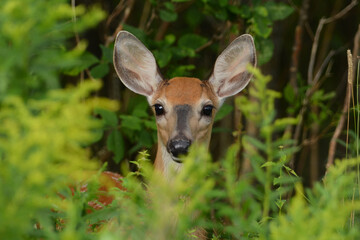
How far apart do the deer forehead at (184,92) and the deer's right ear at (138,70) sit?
0.55 feet

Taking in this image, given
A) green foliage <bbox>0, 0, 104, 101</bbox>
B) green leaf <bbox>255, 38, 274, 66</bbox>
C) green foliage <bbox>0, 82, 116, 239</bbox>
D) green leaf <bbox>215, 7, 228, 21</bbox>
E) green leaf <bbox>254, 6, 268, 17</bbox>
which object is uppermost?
green foliage <bbox>0, 0, 104, 101</bbox>

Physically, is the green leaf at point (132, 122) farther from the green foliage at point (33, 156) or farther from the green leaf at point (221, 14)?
the green foliage at point (33, 156)

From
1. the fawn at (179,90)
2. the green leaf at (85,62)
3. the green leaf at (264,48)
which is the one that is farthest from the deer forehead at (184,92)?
the green leaf at (264,48)

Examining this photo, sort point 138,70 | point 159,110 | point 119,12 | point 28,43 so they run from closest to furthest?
point 28,43 < point 159,110 < point 138,70 < point 119,12

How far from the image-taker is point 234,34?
544cm

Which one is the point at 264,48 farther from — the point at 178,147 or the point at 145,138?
the point at 178,147

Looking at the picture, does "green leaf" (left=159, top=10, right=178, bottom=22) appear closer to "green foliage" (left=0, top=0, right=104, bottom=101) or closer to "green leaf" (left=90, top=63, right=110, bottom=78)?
"green leaf" (left=90, top=63, right=110, bottom=78)

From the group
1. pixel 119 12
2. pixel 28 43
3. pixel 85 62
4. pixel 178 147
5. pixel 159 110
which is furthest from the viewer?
pixel 119 12

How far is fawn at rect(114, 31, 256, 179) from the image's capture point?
13.7 ft

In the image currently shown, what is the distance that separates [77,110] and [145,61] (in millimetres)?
2986

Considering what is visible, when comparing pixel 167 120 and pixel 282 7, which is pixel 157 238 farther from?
pixel 282 7

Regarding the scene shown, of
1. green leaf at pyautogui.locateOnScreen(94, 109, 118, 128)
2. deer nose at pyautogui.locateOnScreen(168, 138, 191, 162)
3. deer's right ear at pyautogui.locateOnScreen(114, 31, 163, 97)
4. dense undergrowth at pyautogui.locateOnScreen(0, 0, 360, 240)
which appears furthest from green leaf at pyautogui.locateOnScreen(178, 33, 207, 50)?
dense undergrowth at pyautogui.locateOnScreen(0, 0, 360, 240)

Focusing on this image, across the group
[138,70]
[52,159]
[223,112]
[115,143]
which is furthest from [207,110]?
[52,159]

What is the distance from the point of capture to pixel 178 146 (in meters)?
3.93
